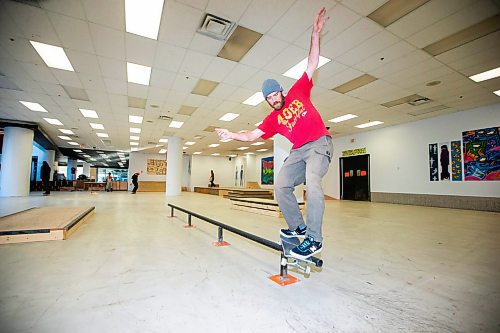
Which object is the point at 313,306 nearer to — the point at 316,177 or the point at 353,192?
the point at 316,177

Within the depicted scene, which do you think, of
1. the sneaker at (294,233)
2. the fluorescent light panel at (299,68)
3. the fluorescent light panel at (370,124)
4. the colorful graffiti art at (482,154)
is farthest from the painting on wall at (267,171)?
the sneaker at (294,233)

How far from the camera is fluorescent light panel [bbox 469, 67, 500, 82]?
5.57m

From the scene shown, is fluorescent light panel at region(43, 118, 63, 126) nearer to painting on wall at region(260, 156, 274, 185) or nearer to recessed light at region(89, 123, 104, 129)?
recessed light at region(89, 123, 104, 129)

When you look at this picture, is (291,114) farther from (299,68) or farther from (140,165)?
(140,165)

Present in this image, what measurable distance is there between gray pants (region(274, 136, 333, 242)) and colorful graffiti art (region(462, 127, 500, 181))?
29.6ft

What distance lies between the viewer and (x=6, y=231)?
2.61 m

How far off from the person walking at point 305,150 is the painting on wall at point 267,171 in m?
17.5

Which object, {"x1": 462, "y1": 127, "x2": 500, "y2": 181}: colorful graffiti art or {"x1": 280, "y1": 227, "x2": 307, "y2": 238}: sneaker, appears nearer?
{"x1": 280, "y1": 227, "x2": 307, "y2": 238}: sneaker

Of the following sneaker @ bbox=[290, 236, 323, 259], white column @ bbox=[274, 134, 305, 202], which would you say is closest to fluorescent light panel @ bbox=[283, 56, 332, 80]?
white column @ bbox=[274, 134, 305, 202]

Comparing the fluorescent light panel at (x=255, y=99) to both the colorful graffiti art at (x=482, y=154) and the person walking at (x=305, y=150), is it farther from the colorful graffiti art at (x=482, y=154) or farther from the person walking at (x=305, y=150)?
the colorful graffiti art at (x=482, y=154)

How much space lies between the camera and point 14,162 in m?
10.6

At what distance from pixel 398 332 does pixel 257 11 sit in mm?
4238

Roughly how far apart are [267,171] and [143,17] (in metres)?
16.9

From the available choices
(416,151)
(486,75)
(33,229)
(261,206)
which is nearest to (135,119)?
(261,206)
